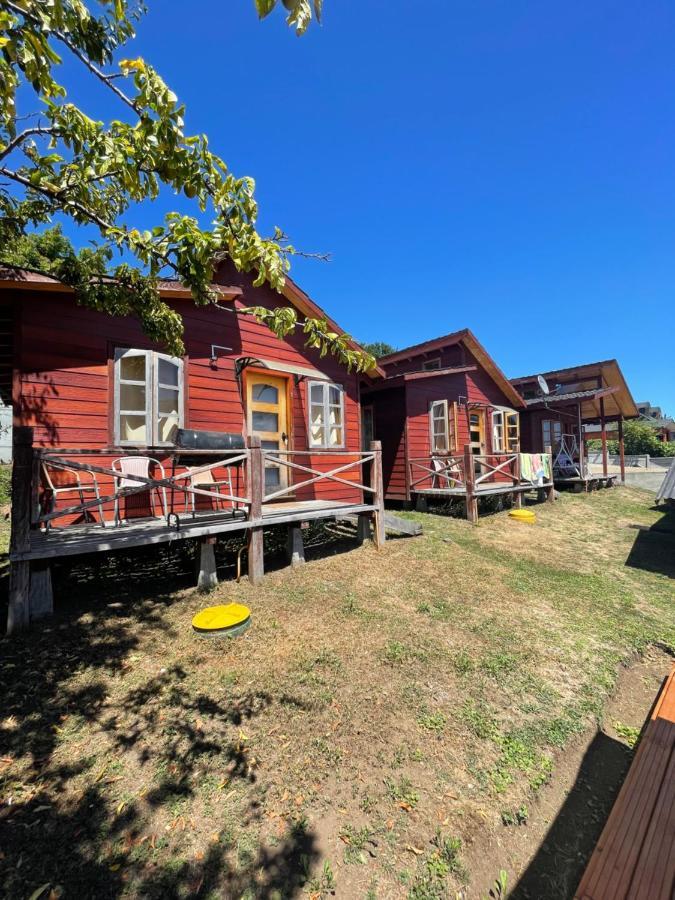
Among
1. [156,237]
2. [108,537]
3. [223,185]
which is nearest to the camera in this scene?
[223,185]

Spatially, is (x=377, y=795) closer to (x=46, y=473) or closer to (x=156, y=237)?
(x=156, y=237)

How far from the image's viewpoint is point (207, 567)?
4.81m

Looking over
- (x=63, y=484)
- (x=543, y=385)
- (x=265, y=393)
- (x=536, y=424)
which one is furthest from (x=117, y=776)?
(x=536, y=424)

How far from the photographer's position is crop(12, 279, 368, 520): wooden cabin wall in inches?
192

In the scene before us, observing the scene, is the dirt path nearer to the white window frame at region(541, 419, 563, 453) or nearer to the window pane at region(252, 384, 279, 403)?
the window pane at region(252, 384, 279, 403)

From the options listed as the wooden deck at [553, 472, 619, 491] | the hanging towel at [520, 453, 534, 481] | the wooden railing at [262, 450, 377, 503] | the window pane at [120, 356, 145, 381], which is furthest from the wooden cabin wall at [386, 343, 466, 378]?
the window pane at [120, 356, 145, 381]

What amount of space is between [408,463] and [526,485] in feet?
11.8

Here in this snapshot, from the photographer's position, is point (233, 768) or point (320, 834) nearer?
point (320, 834)

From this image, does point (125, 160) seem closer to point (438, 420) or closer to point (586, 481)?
point (438, 420)

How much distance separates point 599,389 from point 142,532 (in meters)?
16.0

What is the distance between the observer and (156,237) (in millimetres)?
3143

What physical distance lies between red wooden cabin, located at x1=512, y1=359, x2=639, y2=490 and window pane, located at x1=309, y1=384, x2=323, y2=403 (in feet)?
35.5

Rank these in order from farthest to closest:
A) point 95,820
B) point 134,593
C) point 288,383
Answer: point 288,383 < point 134,593 < point 95,820

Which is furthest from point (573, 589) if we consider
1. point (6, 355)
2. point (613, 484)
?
point (613, 484)
